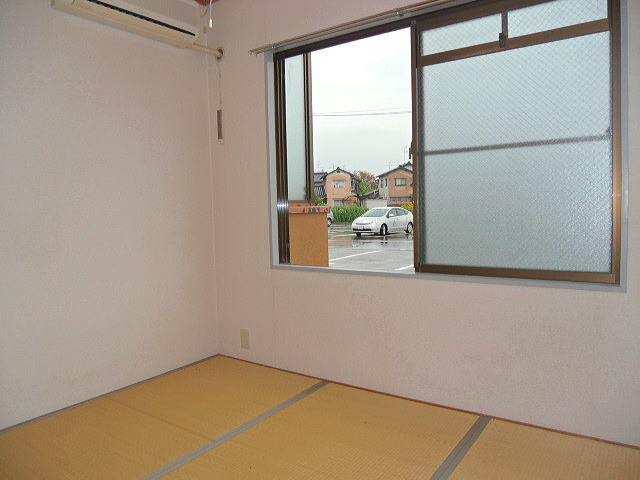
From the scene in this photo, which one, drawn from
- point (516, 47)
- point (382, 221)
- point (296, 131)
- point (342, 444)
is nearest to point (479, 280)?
point (342, 444)

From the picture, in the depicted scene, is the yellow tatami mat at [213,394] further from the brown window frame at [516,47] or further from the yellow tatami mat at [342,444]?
the brown window frame at [516,47]

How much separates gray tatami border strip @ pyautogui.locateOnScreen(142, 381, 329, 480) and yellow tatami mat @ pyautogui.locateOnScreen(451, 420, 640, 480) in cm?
104

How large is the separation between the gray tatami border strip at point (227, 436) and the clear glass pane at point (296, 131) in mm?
1528

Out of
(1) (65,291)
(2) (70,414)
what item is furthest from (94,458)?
(1) (65,291)

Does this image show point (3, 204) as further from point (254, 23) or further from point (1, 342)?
point (254, 23)

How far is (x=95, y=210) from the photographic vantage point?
2.78 metres

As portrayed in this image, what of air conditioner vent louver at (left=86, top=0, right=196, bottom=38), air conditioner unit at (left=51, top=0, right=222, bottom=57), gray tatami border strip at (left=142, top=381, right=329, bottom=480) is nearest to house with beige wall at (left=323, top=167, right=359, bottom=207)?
air conditioner unit at (left=51, top=0, right=222, bottom=57)

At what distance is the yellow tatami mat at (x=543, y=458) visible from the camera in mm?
1863

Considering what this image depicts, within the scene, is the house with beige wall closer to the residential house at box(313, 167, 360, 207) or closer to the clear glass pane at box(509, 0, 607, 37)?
the residential house at box(313, 167, 360, 207)

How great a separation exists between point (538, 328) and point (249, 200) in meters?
2.05

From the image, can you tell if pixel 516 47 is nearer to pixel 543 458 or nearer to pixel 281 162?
pixel 281 162

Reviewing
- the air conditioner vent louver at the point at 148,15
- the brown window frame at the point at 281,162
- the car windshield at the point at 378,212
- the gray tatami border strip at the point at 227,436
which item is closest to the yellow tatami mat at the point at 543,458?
the gray tatami border strip at the point at 227,436

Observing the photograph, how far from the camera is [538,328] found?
87.9 inches

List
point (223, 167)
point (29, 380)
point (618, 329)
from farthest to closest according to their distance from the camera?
point (223, 167), point (29, 380), point (618, 329)
